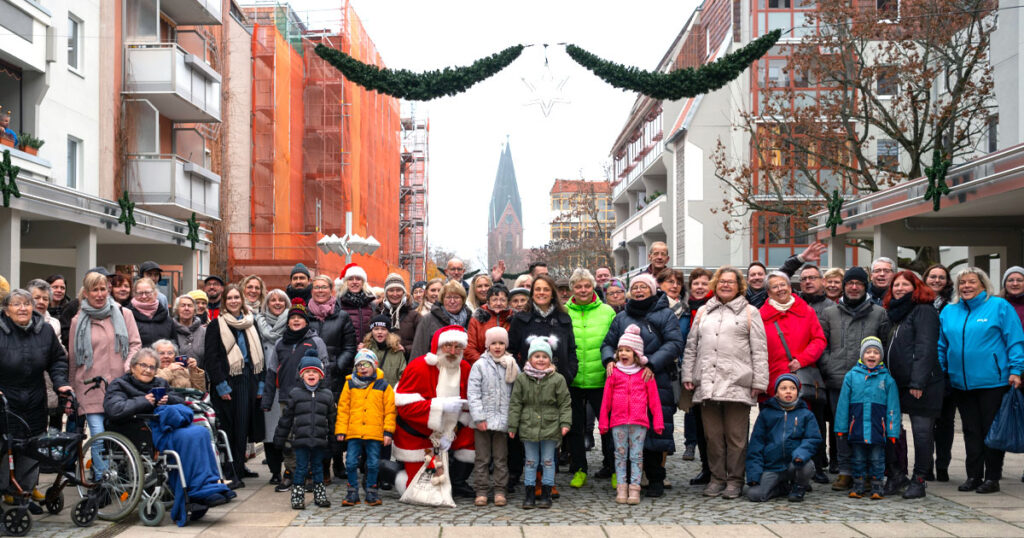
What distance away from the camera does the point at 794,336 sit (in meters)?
8.86

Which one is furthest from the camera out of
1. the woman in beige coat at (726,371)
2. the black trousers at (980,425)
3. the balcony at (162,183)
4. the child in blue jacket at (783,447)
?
the balcony at (162,183)

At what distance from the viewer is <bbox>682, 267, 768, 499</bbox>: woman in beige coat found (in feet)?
27.4

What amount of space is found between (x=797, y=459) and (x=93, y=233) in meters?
15.3

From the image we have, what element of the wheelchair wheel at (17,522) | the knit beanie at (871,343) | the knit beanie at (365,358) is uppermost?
the knit beanie at (871,343)

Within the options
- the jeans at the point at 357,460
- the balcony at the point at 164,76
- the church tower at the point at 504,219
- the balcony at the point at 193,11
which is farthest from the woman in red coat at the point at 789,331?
the church tower at the point at 504,219

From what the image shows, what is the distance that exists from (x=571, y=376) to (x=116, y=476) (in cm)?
391

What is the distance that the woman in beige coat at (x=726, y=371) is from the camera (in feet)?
27.4

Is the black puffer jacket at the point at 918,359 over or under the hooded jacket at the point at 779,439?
over

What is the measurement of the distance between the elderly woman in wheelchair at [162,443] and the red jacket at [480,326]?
2.47m

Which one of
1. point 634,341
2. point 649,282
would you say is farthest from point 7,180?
point 634,341

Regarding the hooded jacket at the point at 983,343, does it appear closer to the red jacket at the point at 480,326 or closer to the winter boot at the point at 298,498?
the red jacket at the point at 480,326

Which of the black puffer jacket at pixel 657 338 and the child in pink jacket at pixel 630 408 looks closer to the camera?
the child in pink jacket at pixel 630 408

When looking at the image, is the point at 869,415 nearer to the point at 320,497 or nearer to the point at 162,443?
the point at 320,497

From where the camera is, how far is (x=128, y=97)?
24.7 metres
